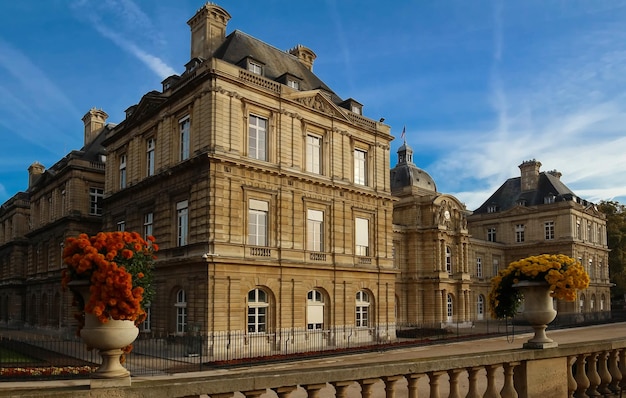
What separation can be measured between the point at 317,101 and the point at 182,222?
9.60 m

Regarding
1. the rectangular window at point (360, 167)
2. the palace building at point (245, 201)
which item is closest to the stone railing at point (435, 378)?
the palace building at point (245, 201)

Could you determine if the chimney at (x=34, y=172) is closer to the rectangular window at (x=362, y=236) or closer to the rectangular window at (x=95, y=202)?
the rectangular window at (x=95, y=202)

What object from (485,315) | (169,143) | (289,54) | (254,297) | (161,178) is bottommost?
A: (485,315)

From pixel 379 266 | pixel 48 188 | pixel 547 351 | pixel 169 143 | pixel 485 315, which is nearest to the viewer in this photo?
pixel 547 351

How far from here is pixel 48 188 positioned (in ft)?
140

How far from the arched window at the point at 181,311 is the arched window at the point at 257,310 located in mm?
2993

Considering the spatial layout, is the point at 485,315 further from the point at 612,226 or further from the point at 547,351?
the point at 547,351

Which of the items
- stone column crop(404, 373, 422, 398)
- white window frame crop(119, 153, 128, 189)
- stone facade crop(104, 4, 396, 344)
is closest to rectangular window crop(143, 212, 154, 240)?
stone facade crop(104, 4, 396, 344)

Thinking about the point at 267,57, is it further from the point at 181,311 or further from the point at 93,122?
the point at 93,122

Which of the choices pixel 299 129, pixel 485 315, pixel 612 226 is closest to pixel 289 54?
pixel 299 129

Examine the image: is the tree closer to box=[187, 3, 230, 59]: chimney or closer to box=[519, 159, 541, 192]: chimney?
box=[519, 159, 541, 192]: chimney

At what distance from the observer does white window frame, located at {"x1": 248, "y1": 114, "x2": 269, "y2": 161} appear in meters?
26.4

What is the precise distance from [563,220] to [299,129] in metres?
40.4

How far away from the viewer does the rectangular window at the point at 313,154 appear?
28.9 m
